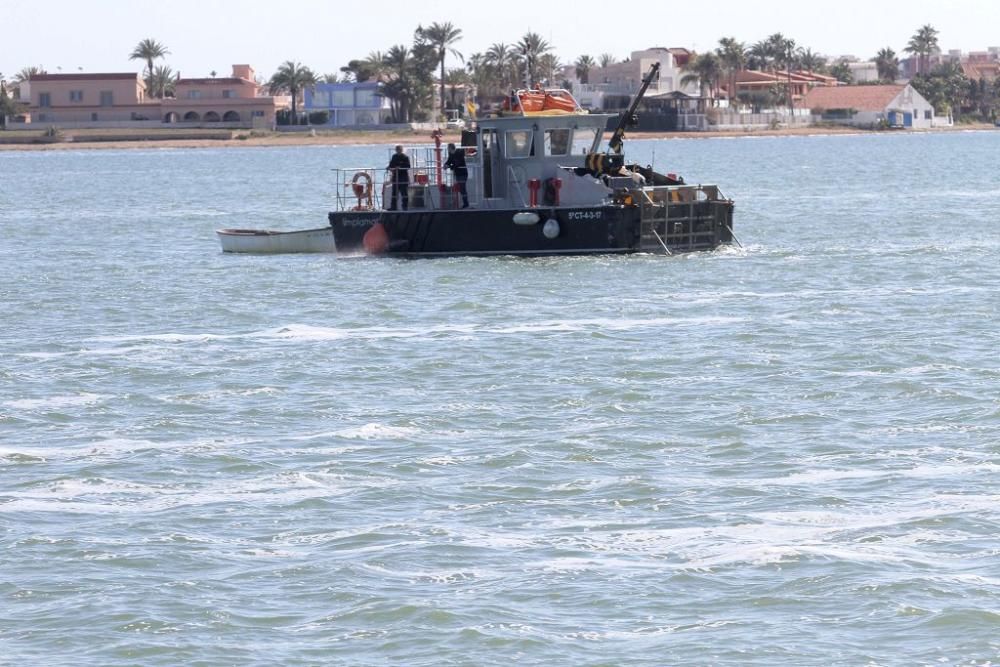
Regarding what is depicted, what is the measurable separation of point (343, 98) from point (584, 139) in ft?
479

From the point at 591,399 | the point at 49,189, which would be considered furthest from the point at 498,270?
the point at 49,189

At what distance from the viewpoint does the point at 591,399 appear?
21.0 m

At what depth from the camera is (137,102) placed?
177 m

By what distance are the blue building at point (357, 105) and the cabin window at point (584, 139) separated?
142 m

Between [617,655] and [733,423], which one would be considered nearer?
[617,655]

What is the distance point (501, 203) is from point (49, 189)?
5916cm

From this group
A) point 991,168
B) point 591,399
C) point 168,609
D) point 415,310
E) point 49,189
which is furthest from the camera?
point 991,168

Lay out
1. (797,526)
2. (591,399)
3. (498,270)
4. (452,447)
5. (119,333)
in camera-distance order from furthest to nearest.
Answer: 1. (498,270)
2. (119,333)
3. (591,399)
4. (452,447)
5. (797,526)

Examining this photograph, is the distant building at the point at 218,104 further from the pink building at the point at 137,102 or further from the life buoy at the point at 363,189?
the life buoy at the point at 363,189

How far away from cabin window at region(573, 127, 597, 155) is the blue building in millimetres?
142348

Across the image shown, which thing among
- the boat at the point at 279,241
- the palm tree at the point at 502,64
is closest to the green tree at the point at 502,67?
the palm tree at the point at 502,64

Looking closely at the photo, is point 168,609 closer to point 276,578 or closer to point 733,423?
point 276,578

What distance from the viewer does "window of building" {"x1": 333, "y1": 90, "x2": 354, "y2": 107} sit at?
181 meters

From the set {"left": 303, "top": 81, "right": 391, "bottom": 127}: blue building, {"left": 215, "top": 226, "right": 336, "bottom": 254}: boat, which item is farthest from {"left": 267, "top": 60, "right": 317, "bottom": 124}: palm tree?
{"left": 215, "top": 226, "right": 336, "bottom": 254}: boat
